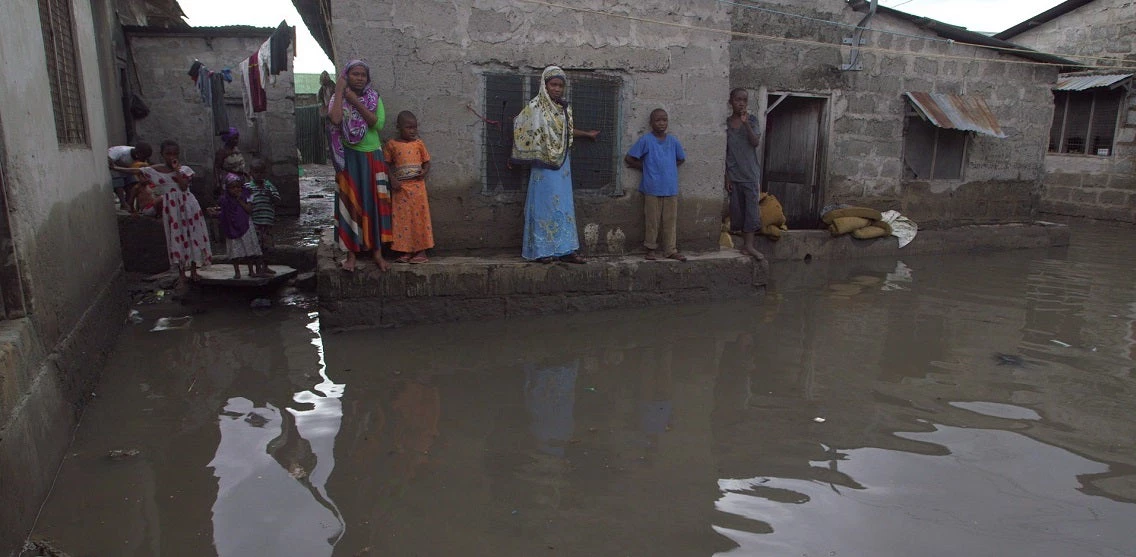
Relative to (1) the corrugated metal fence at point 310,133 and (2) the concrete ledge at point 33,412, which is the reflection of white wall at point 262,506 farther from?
(1) the corrugated metal fence at point 310,133

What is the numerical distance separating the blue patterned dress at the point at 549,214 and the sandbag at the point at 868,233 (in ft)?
15.1

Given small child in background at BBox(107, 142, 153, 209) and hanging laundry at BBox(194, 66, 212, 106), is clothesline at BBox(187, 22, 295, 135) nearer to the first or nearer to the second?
hanging laundry at BBox(194, 66, 212, 106)

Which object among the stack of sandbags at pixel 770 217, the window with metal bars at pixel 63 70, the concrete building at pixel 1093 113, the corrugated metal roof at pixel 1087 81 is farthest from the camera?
the concrete building at pixel 1093 113

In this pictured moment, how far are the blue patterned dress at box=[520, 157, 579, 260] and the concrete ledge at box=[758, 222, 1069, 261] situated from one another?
11.5 feet

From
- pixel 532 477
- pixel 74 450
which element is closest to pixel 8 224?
pixel 74 450

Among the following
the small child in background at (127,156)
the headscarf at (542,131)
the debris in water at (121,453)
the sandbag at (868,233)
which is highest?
the headscarf at (542,131)

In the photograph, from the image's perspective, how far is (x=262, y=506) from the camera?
3.01 metres

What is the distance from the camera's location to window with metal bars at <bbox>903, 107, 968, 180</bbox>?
32.0 ft

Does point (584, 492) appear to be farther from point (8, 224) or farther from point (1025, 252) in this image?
point (1025, 252)

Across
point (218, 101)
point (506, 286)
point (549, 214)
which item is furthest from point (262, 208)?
point (218, 101)

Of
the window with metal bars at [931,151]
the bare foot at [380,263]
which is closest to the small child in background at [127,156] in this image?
the bare foot at [380,263]

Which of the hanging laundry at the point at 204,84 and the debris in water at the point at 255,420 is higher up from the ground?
the hanging laundry at the point at 204,84

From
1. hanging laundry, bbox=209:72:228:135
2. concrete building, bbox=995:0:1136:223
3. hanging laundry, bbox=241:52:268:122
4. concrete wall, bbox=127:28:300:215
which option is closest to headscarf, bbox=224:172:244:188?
hanging laundry, bbox=241:52:268:122

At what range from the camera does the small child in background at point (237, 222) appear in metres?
6.25
